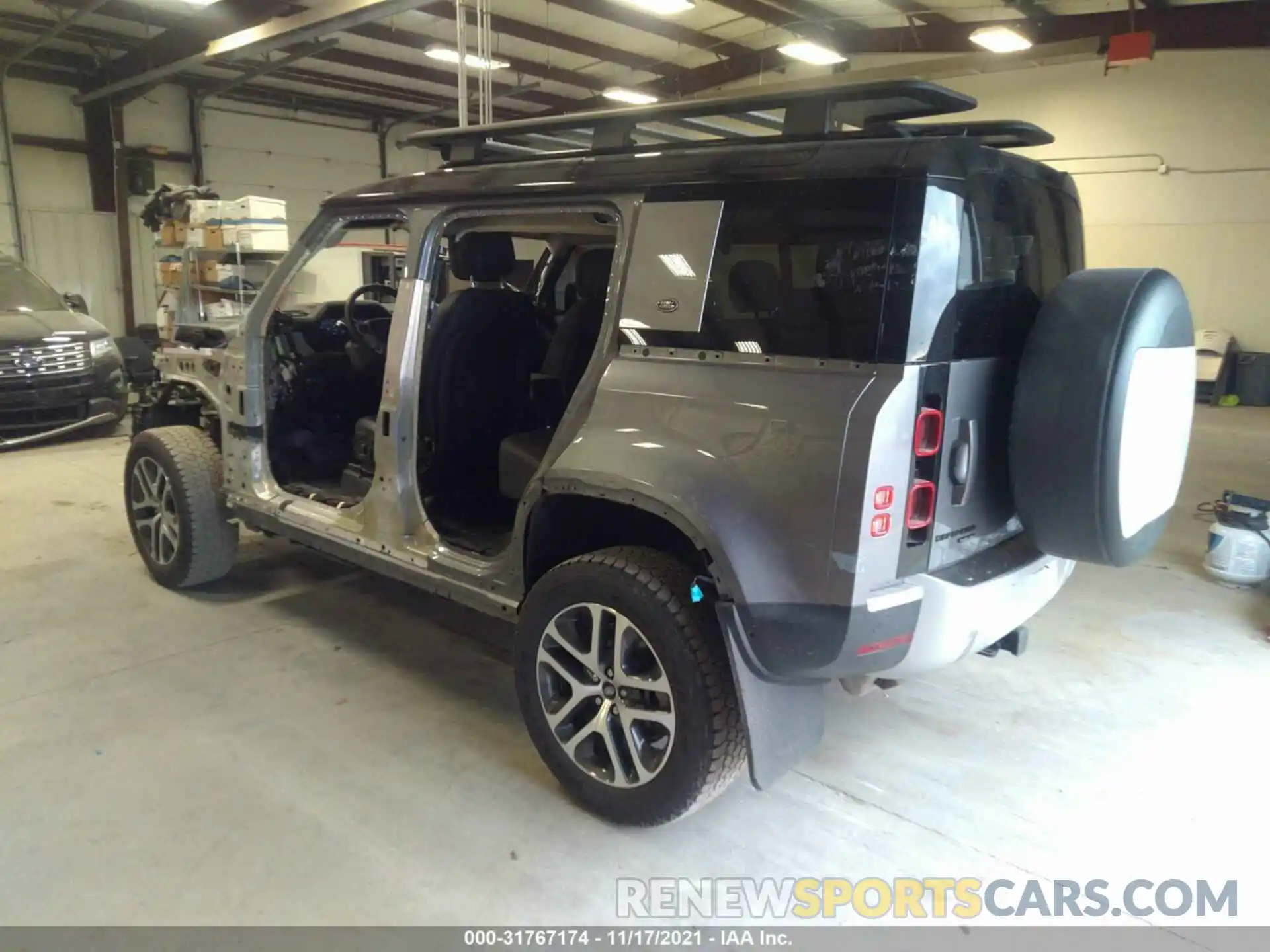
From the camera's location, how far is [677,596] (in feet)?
7.13

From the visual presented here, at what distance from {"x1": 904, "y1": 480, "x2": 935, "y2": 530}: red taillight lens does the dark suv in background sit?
7.86m

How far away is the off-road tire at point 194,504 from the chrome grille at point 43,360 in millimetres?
4289

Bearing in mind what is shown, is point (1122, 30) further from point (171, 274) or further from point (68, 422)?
point (68, 422)

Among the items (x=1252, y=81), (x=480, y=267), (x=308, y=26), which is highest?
(x=1252, y=81)

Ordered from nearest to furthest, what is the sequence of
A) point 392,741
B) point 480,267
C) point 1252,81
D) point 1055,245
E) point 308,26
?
point 1055,245 < point 392,741 < point 480,267 < point 308,26 < point 1252,81

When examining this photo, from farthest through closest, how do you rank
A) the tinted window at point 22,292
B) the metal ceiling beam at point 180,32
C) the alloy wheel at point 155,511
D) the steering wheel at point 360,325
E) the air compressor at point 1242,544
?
the metal ceiling beam at point 180,32, the tinted window at point 22,292, the air compressor at point 1242,544, the steering wheel at point 360,325, the alloy wheel at point 155,511

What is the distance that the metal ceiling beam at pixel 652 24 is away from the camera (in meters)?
9.35

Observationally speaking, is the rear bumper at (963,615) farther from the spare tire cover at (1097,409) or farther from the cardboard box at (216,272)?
the cardboard box at (216,272)

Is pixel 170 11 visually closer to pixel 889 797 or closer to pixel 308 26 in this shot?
pixel 308 26

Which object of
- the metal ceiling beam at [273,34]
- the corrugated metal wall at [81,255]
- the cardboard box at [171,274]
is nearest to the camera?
the metal ceiling beam at [273,34]

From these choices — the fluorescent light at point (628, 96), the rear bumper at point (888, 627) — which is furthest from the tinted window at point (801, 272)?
the fluorescent light at point (628, 96)

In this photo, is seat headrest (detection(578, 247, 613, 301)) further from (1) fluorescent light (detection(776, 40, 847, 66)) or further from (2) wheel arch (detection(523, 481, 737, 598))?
(1) fluorescent light (detection(776, 40, 847, 66))

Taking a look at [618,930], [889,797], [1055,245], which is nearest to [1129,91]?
[1055,245]

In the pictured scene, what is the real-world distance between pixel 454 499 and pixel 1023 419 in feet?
7.24
